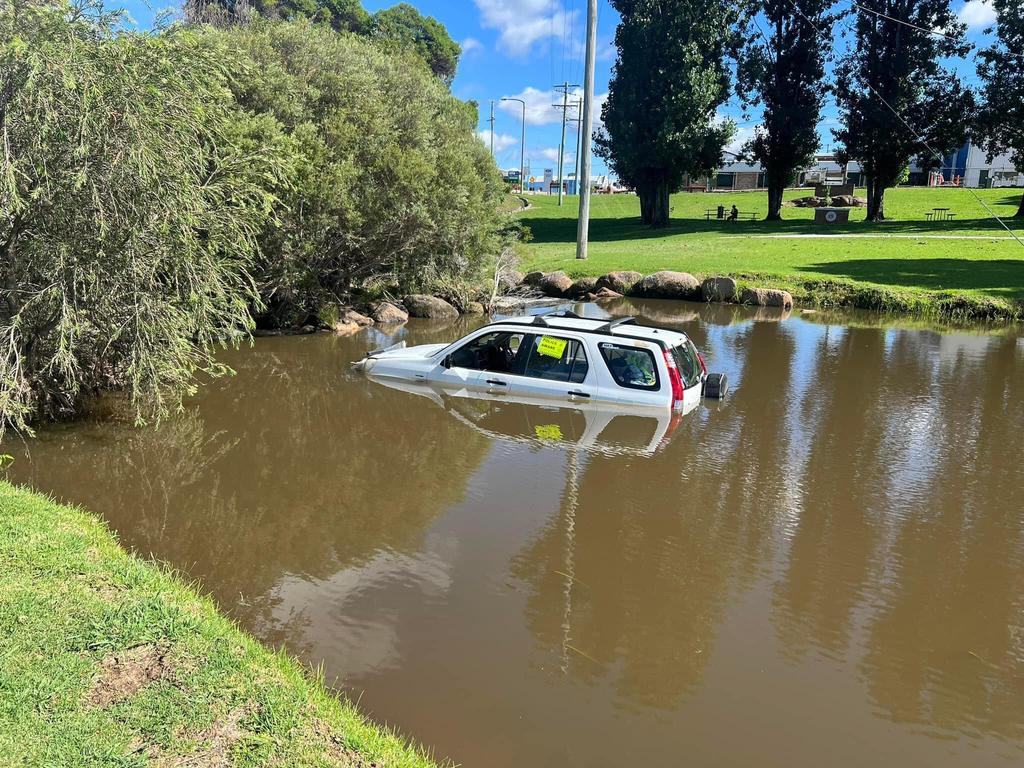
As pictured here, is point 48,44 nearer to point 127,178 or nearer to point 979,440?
point 127,178

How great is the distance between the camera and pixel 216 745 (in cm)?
368

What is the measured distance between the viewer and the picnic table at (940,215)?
145 feet

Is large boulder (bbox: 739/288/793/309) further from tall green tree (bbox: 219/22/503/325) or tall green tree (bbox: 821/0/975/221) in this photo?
tall green tree (bbox: 821/0/975/221)

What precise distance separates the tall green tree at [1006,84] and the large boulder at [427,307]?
33.9 metres

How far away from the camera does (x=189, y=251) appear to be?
949 centimetres

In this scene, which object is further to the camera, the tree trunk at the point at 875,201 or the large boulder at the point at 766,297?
the tree trunk at the point at 875,201

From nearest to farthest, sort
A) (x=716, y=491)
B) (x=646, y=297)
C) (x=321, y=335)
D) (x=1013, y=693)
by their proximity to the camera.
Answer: (x=1013, y=693), (x=716, y=491), (x=321, y=335), (x=646, y=297)

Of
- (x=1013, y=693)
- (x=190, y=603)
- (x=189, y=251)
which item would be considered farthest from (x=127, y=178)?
(x=1013, y=693)

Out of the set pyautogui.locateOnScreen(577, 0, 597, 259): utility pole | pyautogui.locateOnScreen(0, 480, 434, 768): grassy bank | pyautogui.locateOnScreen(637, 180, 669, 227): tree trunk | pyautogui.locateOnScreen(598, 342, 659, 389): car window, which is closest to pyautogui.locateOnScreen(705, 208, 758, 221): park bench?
pyautogui.locateOnScreen(637, 180, 669, 227): tree trunk

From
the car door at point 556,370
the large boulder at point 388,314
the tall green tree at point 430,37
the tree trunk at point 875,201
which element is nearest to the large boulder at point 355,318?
the large boulder at point 388,314

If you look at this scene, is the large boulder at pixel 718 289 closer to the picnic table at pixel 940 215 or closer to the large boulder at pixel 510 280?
the large boulder at pixel 510 280

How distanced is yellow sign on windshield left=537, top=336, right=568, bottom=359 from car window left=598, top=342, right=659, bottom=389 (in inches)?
23.3

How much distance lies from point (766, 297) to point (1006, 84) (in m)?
25.9

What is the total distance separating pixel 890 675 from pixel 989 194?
63.6m
